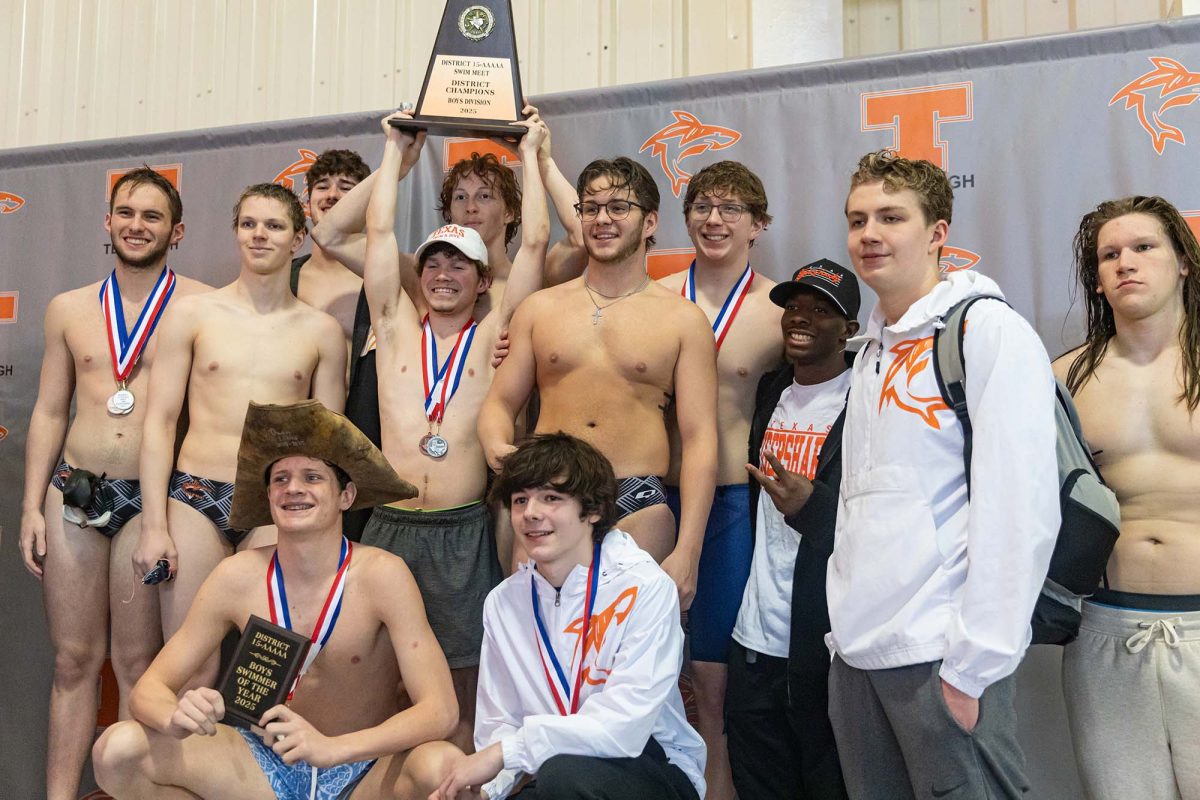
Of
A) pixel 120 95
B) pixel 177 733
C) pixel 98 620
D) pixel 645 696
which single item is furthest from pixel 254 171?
pixel 645 696

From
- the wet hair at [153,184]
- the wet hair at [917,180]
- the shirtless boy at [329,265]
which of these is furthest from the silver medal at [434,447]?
the wet hair at [917,180]

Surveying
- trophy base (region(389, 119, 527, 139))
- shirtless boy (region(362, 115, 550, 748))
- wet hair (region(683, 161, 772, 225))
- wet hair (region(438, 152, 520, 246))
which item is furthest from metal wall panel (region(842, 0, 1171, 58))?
shirtless boy (region(362, 115, 550, 748))

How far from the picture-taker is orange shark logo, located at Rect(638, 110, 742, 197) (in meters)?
4.46

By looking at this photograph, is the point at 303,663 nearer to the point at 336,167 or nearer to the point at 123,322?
the point at 123,322

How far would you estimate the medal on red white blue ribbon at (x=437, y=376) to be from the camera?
3.78 metres

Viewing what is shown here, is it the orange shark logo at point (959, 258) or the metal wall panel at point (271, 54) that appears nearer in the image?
the orange shark logo at point (959, 258)

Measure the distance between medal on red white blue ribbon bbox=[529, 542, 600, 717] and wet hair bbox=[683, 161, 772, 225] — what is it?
152 centimetres

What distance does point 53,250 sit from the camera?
5.29 m

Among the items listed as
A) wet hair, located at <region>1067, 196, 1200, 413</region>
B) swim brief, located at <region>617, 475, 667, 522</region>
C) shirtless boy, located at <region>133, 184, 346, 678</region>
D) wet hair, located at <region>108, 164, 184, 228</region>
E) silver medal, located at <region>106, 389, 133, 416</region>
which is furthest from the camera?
wet hair, located at <region>108, 164, 184, 228</region>

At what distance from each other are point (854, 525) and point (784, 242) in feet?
6.68

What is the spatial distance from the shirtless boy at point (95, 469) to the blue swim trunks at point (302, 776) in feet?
3.76

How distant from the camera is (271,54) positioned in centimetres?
589

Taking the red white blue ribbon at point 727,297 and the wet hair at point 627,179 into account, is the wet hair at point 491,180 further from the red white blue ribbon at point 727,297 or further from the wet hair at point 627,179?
the red white blue ribbon at point 727,297

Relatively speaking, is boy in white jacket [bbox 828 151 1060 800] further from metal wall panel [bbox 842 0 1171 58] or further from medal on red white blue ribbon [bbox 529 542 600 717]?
metal wall panel [bbox 842 0 1171 58]
